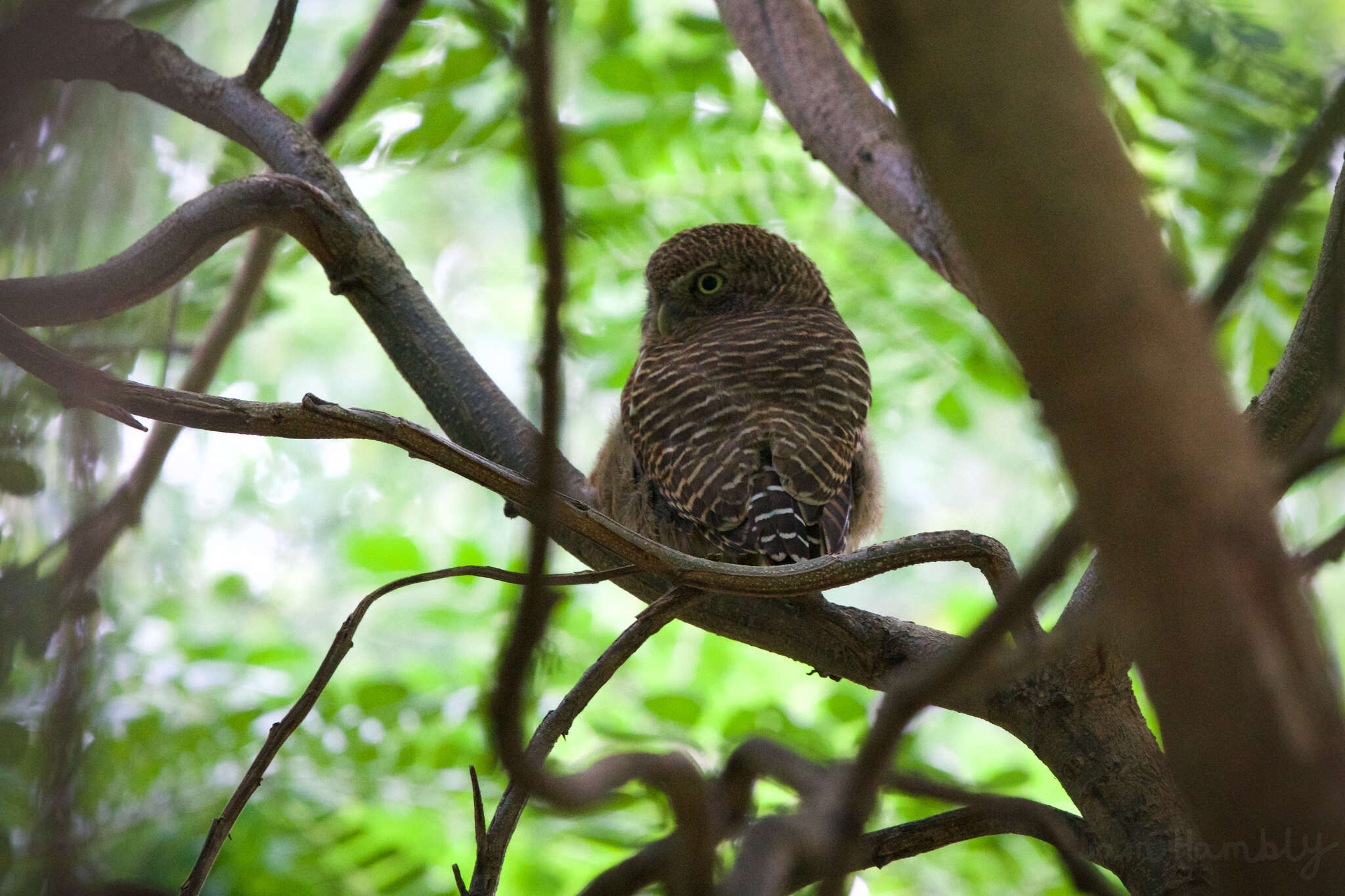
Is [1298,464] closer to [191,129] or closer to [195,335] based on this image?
[191,129]

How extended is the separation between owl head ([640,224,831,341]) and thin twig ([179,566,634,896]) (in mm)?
1870

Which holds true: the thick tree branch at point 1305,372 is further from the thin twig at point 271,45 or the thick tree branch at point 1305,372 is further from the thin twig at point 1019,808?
the thin twig at point 271,45

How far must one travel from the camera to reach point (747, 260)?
3059 millimetres

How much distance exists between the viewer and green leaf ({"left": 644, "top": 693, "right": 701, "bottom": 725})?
223 cm

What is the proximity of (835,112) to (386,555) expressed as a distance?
1604 millimetres

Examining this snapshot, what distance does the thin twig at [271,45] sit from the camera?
6.64 ft

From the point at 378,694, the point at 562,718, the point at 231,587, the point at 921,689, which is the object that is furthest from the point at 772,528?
the point at 231,587

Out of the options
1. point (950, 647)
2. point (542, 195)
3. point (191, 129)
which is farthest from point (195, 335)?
point (542, 195)

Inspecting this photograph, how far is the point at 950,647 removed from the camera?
1.55 meters

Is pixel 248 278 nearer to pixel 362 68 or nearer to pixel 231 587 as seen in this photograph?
pixel 362 68

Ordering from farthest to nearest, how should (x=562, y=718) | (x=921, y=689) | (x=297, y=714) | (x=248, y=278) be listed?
1. (x=248, y=278)
2. (x=562, y=718)
3. (x=297, y=714)
4. (x=921, y=689)

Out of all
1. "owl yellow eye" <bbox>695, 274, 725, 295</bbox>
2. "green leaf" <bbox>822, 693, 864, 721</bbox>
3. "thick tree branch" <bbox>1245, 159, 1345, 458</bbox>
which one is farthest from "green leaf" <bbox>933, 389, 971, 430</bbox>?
"thick tree branch" <bbox>1245, 159, 1345, 458</bbox>

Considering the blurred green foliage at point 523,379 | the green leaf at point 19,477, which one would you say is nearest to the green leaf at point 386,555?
the blurred green foliage at point 523,379

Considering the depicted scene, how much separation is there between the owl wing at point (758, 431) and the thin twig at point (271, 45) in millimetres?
1004
